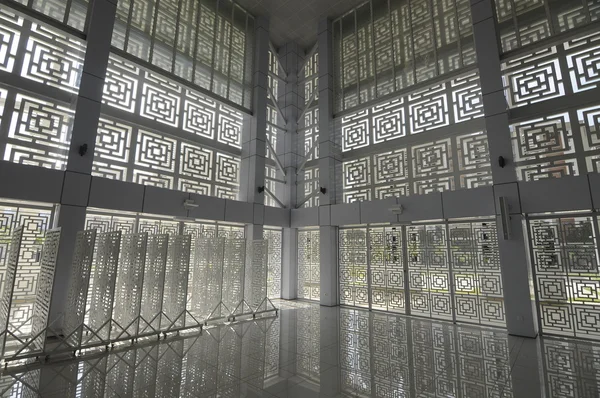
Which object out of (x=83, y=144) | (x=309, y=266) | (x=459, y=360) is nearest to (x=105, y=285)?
(x=83, y=144)

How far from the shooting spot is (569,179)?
24.1 feet

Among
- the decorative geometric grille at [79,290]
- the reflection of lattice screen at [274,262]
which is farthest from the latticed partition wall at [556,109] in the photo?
the decorative geometric grille at [79,290]

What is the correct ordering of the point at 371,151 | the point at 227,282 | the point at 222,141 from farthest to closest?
the point at 222,141 < the point at 371,151 < the point at 227,282

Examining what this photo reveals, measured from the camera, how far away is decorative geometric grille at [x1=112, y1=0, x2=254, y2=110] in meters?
9.91

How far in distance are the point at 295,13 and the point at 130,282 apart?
1256 cm

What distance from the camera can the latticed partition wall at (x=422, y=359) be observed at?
4609mm

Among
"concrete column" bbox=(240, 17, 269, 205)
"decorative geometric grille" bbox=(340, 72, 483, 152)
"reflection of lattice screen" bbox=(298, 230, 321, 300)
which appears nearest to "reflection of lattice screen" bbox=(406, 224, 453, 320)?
"decorative geometric grille" bbox=(340, 72, 483, 152)

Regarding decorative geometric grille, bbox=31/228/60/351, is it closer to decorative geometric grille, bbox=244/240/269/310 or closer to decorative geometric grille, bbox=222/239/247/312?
decorative geometric grille, bbox=222/239/247/312

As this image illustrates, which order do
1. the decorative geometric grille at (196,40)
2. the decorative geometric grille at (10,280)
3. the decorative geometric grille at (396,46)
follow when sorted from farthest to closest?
1. the decorative geometric grille at (396,46)
2. the decorative geometric grille at (196,40)
3. the decorative geometric grille at (10,280)

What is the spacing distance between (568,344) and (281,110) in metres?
13.3

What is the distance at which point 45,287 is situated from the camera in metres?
6.44

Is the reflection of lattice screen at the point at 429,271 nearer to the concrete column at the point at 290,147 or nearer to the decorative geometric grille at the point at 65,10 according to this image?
the concrete column at the point at 290,147

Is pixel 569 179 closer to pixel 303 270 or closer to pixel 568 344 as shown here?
pixel 568 344

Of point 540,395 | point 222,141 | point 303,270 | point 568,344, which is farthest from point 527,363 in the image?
point 222,141
